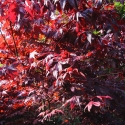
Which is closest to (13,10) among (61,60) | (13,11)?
(13,11)

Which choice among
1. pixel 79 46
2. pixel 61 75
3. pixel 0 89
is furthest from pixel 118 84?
pixel 0 89

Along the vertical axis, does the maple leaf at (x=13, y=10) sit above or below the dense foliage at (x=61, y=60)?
above

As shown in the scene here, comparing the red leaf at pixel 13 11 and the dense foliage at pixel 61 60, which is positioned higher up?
the red leaf at pixel 13 11

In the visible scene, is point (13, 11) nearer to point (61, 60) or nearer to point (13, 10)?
point (13, 10)

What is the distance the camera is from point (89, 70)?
8.00ft

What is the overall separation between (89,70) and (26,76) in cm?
72

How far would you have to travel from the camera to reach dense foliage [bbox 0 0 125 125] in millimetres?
2012

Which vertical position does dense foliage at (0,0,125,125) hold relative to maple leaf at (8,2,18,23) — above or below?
below

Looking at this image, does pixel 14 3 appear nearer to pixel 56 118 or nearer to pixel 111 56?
pixel 111 56

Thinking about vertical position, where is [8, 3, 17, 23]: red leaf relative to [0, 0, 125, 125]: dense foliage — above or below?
above

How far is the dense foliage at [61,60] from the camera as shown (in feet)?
6.60

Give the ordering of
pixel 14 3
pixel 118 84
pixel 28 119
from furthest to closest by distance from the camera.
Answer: pixel 28 119
pixel 118 84
pixel 14 3

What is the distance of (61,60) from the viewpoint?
1.96m

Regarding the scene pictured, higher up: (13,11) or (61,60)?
(13,11)
